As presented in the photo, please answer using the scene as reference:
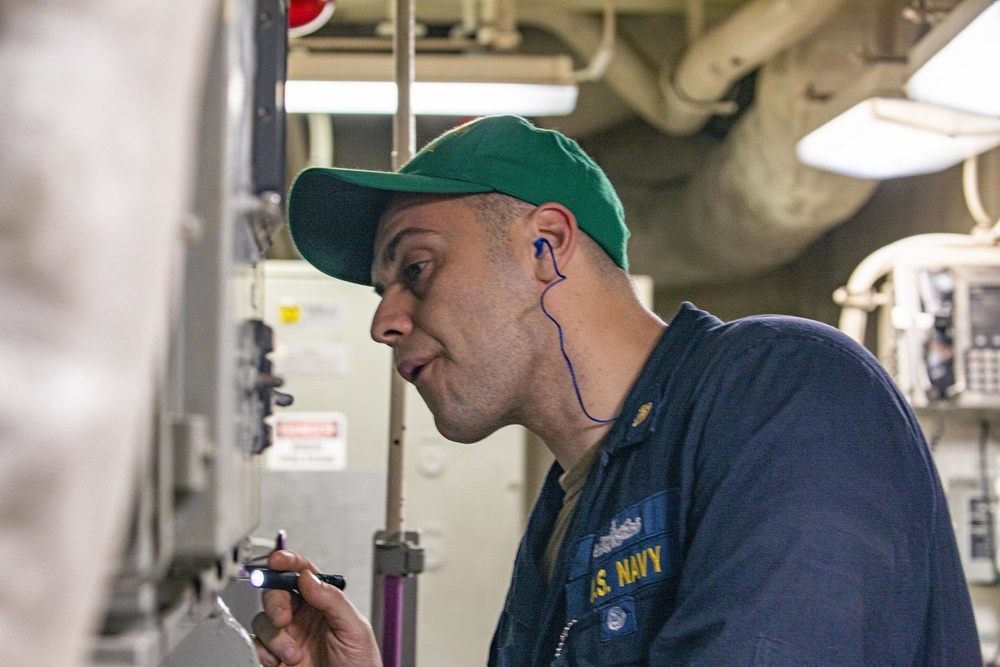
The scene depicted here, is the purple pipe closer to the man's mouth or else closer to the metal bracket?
the metal bracket

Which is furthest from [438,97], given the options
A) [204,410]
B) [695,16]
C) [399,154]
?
[204,410]

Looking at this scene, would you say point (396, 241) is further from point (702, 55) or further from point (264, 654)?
point (702, 55)

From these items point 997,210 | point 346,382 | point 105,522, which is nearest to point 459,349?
point 105,522

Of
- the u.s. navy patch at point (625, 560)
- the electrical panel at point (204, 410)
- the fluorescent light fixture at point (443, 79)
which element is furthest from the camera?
the fluorescent light fixture at point (443, 79)

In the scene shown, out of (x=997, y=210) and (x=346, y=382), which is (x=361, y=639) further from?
(x=997, y=210)

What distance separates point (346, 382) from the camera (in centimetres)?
268

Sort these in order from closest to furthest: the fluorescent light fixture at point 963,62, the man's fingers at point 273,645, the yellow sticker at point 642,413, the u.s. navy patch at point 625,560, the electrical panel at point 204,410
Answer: the electrical panel at point 204,410, the u.s. navy patch at point 625,560, the yellow sticker at point 642,413, the man's fingers at point 273,645, the fluorescent light fixture at point 963,62

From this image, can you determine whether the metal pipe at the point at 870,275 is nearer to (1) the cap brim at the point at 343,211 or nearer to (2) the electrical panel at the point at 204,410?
(1) the cap brim at the point at 343,211

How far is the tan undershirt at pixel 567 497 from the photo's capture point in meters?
1.24

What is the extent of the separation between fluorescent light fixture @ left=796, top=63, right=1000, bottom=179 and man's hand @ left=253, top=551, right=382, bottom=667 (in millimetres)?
1616

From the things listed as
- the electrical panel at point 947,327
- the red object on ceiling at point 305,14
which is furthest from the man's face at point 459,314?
the electrical panel at point 947,327

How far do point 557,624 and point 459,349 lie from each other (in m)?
0.35

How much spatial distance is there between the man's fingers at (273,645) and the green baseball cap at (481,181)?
0.53 meters

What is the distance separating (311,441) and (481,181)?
1.61 m
